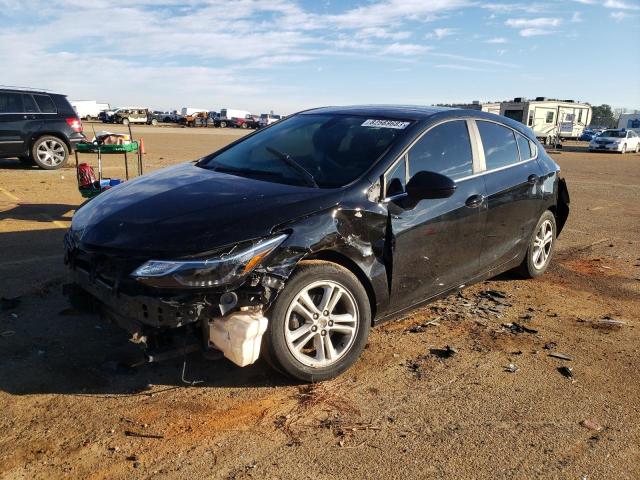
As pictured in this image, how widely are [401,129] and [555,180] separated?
96.0 inches

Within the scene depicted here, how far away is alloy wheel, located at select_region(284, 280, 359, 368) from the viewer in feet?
10.6

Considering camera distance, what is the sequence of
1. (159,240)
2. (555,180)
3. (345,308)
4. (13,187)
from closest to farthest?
(159,240) → (345,308) → (555,180) → (13,187)

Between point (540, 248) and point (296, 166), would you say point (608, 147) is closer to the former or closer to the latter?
point (540, 248)

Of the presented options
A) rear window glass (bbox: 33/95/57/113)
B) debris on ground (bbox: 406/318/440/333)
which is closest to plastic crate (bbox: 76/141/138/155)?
debris on ground (bbox: 406/318/440/333)

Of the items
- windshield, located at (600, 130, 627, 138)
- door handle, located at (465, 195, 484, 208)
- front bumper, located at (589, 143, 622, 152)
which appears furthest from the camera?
windshield, located at (600, 130, 627, 138)

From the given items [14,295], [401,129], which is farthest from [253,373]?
[14,295]

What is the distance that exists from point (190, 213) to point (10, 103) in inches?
442

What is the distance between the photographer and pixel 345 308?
345 cm

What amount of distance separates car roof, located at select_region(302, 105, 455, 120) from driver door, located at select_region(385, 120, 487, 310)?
0.18 meters

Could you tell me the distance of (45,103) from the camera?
12555 millimetres

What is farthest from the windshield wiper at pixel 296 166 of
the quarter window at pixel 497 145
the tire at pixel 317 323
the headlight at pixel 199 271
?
the quarter window at pixel 497 145

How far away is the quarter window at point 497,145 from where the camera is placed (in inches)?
181

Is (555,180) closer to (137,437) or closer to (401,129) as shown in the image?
(401,129)

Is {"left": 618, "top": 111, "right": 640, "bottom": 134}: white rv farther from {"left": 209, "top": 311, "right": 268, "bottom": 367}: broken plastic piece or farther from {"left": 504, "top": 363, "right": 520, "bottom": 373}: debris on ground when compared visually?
{"left": 209, "top": 311, "right": 268, "bottom": 367}: broken plastic piece
